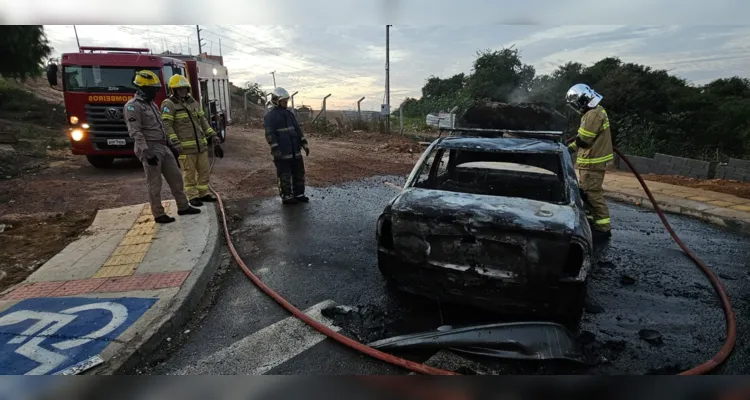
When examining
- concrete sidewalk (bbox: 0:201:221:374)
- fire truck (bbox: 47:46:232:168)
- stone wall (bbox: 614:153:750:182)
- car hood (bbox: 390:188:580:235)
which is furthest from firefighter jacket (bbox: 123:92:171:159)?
stone wall (bbox: 614:153:750:182)

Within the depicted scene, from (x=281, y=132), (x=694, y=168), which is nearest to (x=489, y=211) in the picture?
(x=281, y=132)

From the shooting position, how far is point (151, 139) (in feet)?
17.2

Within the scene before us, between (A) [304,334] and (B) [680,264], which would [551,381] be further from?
(B) [680,264]

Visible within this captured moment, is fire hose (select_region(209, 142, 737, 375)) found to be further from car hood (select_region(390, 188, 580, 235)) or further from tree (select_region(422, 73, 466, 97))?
tree (select_region(422, 73, 466, 97))

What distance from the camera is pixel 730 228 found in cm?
572

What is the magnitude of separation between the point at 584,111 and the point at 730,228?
2.70 m

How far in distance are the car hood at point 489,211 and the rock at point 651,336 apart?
3.23 feet

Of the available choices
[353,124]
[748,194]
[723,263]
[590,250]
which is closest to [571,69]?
[353,124]

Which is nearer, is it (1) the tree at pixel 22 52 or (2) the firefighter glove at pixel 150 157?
(2) the firefighter glove at pixel 150 157

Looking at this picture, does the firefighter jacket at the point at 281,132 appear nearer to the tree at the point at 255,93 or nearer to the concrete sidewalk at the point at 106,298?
the concrete sidewalk at the point at 106,298

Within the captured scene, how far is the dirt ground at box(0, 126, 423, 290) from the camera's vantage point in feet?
16.5

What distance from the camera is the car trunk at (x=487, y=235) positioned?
2.69 m

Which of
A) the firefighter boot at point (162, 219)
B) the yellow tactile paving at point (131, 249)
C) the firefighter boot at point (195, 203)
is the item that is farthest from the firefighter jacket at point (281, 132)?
the yellow tactile paving at point (131, 249)

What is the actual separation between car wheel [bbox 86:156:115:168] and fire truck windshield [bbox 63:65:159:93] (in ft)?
5.36
